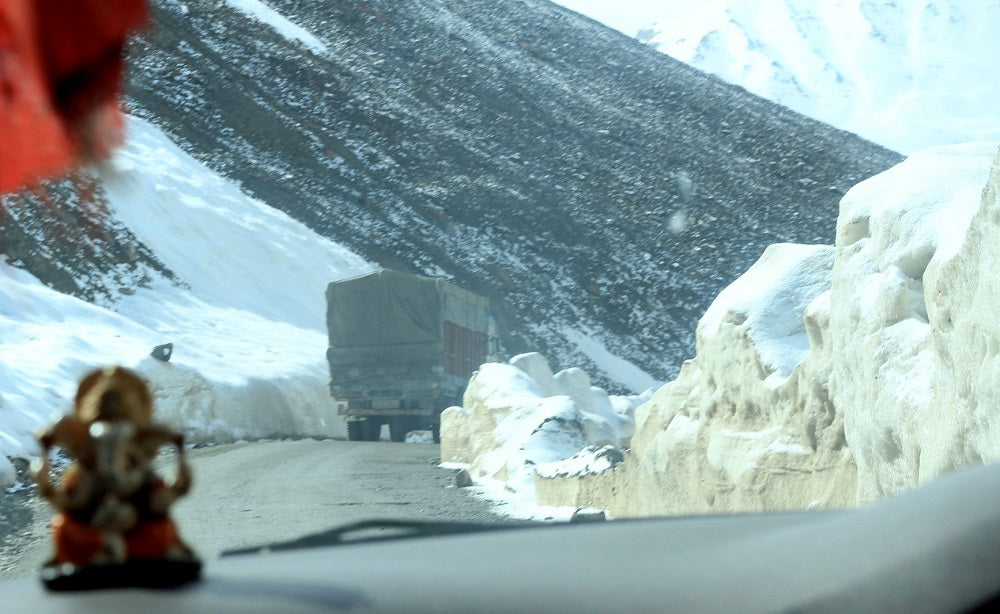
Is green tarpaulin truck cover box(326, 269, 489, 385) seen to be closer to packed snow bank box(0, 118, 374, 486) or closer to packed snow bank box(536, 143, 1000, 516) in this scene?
packed snow bank box(0, 118, 374, 486)

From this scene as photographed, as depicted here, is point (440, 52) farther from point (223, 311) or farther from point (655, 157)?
point (223, 311)

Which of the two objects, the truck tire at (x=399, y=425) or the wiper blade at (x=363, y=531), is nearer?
the wiper blade at (x=363, y=531)

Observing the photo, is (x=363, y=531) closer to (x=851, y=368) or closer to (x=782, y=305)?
(x=851, y=368)

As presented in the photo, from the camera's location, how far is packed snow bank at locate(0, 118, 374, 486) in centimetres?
1870

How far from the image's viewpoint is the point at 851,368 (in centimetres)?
614

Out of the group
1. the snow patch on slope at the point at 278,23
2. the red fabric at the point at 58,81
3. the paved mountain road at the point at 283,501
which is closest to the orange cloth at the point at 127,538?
the red fabric at the point at 58,81

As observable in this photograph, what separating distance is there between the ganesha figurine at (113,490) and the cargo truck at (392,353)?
2283cm

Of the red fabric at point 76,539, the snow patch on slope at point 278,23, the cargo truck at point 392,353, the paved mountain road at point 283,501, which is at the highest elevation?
the snow patch on slope at point 278,23

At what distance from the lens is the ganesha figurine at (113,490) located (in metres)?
1.38

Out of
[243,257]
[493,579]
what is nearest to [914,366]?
[493,579]

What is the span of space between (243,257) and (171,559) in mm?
40258

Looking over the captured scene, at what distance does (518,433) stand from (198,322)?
2052cm

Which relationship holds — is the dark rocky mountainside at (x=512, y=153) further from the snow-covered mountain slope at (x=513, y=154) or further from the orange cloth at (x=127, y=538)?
the orange cloth at (x=127, y=538)

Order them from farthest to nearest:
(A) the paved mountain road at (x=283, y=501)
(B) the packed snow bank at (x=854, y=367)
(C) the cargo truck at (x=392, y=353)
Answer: (C) the cargo truck at (x=392, y=353)
(A) the paved mountain road at (x=283, y=501)
(B) the packed snow bank at (x=854, y=367)
